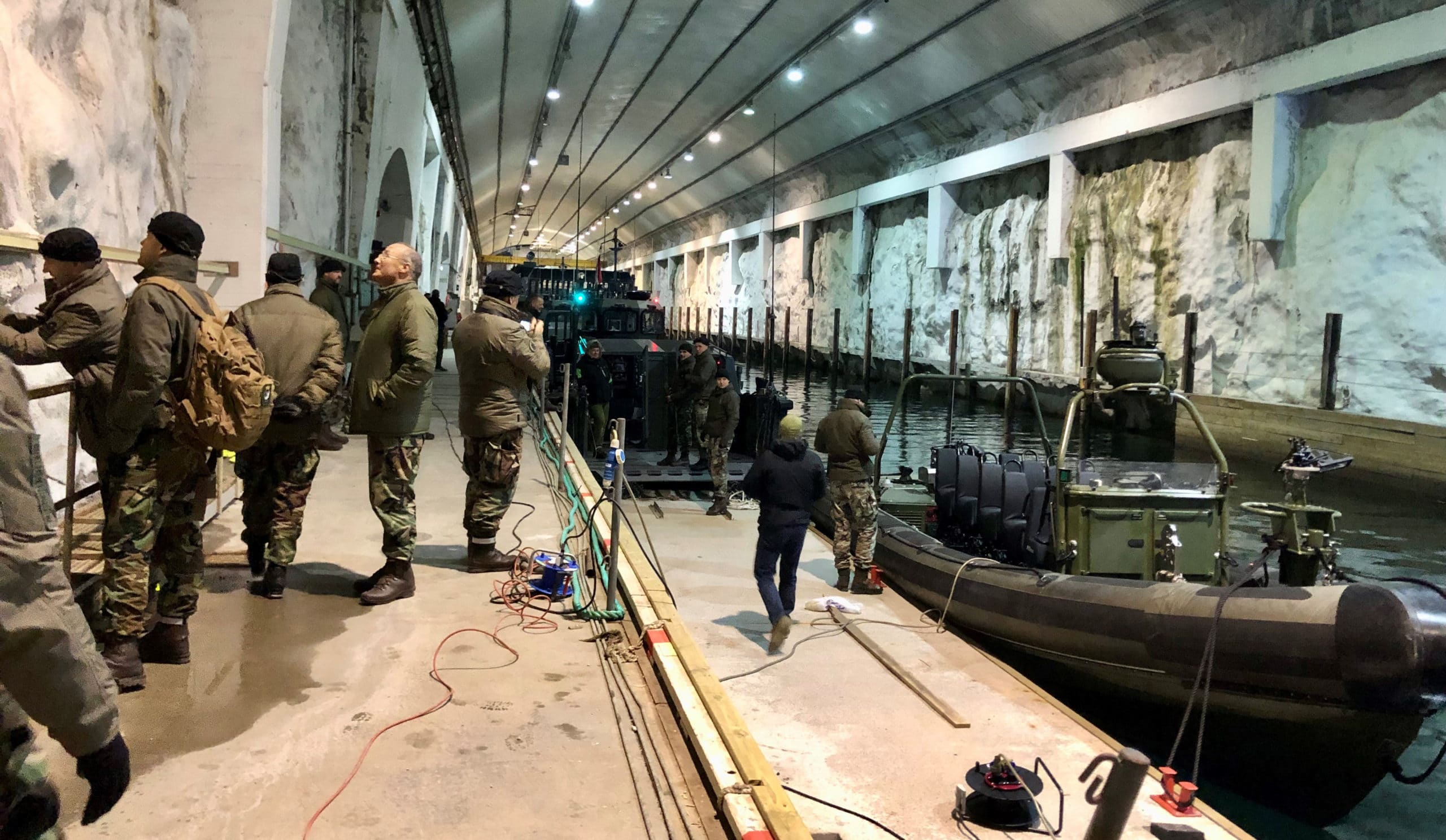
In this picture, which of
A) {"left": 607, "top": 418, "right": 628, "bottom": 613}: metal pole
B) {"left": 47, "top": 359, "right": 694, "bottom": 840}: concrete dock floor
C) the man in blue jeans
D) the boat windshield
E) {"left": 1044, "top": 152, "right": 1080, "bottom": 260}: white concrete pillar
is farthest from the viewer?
{"left": 1044, "top": 152, "right": 1080, "bottom": 260}: white concrete pillar

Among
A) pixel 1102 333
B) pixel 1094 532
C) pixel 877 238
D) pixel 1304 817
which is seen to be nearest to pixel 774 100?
pixel 877 238

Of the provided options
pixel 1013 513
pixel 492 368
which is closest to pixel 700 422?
pixel 1013 513

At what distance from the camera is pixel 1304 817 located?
5559 millimetres

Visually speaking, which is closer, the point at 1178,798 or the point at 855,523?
the point at 1178,798

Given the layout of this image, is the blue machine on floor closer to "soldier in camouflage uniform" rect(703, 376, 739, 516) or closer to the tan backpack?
the tan backpack

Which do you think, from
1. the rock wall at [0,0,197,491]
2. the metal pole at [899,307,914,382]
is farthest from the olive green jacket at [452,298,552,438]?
the metal pole at [899,307,914,382]

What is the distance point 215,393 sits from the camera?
373cm

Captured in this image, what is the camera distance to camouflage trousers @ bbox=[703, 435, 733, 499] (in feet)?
35.2

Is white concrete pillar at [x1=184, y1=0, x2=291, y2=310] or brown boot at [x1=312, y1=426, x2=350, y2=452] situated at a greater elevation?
white concrete pillar at [x1=184, y1=0, x2=291, y2=310]

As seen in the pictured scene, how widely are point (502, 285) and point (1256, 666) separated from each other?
14.3 ft

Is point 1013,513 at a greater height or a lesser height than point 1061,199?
lesser

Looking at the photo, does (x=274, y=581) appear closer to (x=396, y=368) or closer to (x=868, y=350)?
(x=396, y=368)

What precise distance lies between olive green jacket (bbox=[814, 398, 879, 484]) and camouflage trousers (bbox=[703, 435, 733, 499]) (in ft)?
9.19

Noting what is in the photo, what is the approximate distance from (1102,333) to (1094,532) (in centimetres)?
1360
